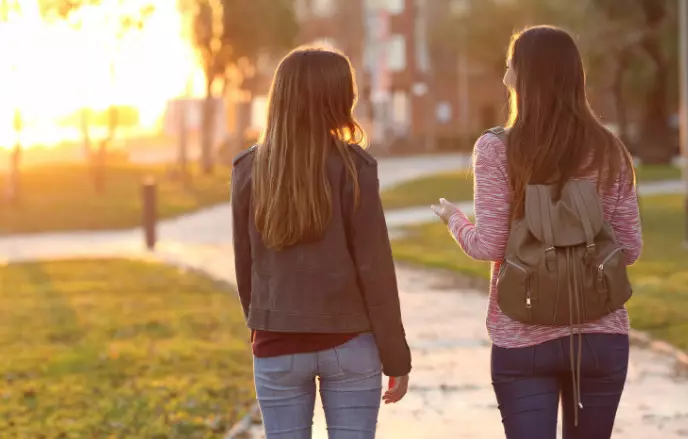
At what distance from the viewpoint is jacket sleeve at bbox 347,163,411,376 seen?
390cm

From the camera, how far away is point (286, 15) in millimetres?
57438

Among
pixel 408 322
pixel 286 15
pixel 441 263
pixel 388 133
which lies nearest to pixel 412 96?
pixel 388 133

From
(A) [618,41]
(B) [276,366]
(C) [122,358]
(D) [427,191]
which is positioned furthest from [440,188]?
(B) [276,366]

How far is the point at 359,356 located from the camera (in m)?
3.97

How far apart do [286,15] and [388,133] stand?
63.2ft

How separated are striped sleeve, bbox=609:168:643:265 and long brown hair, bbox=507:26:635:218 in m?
0.15

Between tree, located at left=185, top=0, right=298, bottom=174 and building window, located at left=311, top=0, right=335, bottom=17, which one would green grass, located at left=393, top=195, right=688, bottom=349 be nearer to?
tree, located at left=185, top=0, right=298, bottom=174

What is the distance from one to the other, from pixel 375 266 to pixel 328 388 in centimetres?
38

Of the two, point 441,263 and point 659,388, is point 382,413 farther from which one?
point 441,263

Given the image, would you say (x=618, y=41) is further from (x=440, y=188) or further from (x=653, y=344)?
(x=653, y=344)

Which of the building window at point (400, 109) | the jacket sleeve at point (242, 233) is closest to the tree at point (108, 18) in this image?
the jacket sleeve at point (242, 233)

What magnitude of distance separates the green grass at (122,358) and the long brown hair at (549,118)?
13.8ft

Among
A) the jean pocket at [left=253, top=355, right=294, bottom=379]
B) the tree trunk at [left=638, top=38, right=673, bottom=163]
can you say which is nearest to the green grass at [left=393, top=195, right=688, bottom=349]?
the jean pocket at [left=253, top=355, right=294, bottom=379]

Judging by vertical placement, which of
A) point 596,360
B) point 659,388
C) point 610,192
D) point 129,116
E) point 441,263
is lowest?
point 129,116
